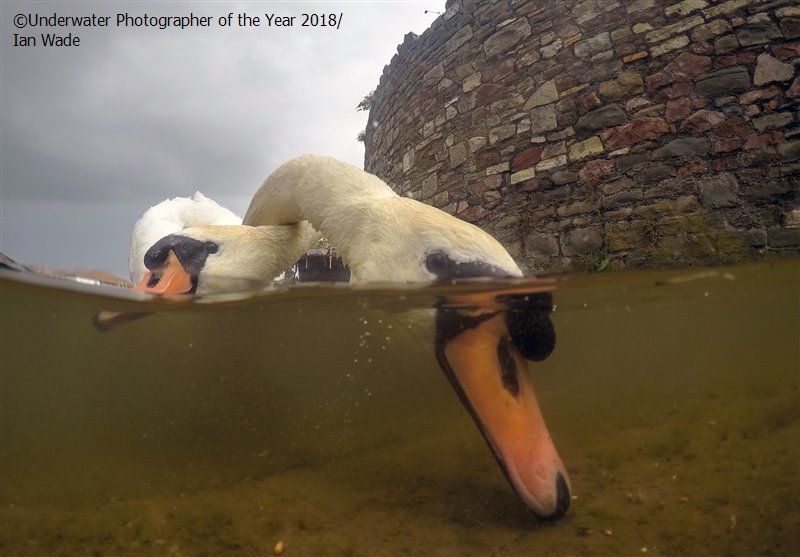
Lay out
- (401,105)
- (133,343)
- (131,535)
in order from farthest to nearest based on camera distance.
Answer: (401,105), (133,343), (131,535)

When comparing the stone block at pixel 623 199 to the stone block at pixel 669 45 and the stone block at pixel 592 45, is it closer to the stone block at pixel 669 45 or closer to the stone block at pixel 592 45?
the stone block at pixel 669 45

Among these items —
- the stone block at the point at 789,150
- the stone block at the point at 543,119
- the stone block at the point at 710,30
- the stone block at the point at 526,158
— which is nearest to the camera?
the stone block at the point at 789,150

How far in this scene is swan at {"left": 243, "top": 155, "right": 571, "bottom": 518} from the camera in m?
1.99

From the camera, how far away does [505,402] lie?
2125mm

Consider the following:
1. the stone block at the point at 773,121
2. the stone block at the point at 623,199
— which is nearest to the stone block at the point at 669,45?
the stone block at the point at 773,121

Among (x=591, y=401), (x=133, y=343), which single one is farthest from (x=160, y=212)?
(x=591, y=401)

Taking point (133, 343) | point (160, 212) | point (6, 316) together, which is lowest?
point (133, 343)

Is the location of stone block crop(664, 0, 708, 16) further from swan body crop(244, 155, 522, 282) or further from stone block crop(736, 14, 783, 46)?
swan body crop(244, 155, 522, 282)

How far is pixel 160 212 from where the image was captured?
5.91 m

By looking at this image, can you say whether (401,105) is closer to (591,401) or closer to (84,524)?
(591,401)

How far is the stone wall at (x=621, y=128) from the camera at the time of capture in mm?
5051

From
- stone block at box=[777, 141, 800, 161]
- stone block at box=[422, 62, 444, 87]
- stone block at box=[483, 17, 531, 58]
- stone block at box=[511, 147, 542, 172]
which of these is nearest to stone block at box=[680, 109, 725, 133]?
stone block at box=[777, 141, 800, 161]

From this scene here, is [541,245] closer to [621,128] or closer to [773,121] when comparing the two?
[621,128]

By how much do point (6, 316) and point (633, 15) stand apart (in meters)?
6.93
